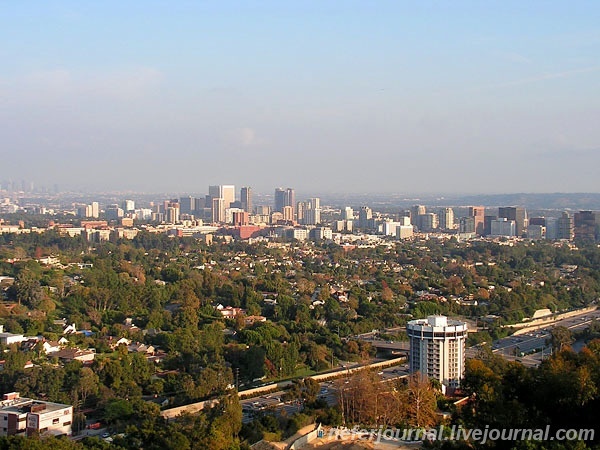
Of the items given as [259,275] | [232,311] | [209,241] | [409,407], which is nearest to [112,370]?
[409,407]

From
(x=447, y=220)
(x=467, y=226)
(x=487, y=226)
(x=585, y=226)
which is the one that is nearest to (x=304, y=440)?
(x=585, y=226)

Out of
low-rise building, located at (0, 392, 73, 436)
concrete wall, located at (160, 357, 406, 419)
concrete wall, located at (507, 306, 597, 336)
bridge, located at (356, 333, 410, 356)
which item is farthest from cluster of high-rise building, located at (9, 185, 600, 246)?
low-rise building, located at (0, 392, 73, 436)

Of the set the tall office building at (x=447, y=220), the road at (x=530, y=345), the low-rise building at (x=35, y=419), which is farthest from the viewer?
the tall office building at (x=447, y=220)

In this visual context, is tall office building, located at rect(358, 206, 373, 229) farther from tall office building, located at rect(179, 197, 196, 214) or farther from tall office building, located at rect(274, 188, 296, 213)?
tall office building, located at rect(179, 197, 196, 214)

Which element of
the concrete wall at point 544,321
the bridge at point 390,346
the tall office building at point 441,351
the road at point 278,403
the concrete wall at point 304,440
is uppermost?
the tall office building at point 441,351

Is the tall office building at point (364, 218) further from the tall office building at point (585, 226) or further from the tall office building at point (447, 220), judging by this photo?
the tall office building at point (585, 226)

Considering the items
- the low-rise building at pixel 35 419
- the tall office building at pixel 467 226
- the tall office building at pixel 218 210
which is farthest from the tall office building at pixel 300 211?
the low-rise building at pixel 35 419

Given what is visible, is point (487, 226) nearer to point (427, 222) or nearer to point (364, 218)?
point (427, 222)
